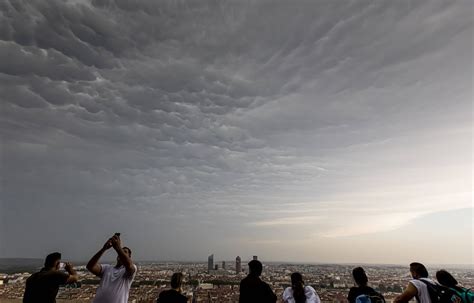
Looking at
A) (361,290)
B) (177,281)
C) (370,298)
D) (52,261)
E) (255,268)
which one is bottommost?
(370,298)

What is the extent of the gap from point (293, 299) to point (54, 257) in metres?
3.76

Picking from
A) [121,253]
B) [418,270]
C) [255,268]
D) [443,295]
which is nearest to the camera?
[121,253]

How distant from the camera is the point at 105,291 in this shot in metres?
4.34

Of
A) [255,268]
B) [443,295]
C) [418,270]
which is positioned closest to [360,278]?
[418,270]

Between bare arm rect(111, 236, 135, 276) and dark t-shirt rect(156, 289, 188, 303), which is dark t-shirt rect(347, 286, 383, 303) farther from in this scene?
bare arm rect(111, 236, 135, 276)

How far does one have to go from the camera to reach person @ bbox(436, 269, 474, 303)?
4.15 metres

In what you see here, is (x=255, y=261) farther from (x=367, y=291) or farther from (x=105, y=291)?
(x=105, y=291)

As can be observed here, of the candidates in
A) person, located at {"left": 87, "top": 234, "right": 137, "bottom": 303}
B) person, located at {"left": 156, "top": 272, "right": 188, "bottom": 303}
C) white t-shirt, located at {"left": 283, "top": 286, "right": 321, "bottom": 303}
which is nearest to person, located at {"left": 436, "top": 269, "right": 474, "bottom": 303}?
white t-shirt, located at {"left": 283, "top": 286, "right": 321, "bottom": 303}

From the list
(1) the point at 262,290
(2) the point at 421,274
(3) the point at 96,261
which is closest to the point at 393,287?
(2) the point at 421,274

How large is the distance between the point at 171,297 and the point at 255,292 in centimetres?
129

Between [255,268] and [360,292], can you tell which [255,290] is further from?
[360,292]

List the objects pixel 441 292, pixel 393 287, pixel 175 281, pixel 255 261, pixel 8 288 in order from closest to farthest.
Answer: pixel 175 281 → pixel 441 292 → pixel 255 261 → pixel 8 288 → pixel 393 287

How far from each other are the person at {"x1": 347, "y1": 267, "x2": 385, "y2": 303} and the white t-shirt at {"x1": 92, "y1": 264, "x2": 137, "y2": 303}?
11.5ft

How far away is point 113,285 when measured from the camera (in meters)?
4.39
